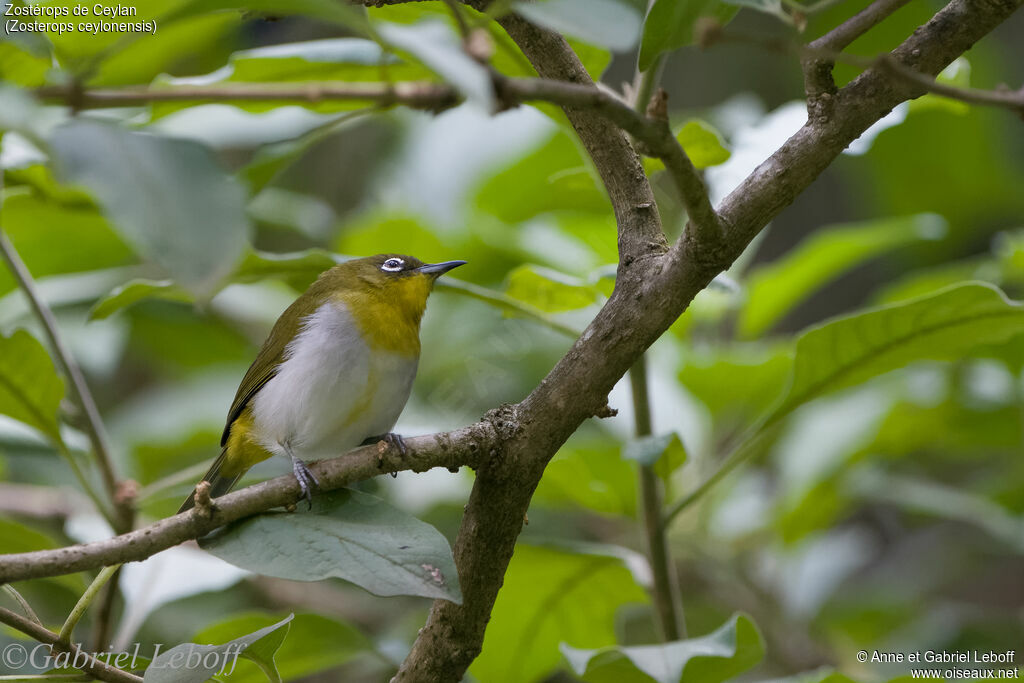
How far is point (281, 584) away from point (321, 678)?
1.53 ft

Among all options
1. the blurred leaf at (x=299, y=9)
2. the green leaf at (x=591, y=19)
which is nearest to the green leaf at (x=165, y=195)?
the blurred leaf at (x=299, y=9)

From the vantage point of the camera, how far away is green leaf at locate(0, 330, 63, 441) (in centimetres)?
183

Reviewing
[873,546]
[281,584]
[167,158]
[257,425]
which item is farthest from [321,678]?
[167,158]

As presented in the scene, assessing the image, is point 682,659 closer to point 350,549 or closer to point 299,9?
point 350,549

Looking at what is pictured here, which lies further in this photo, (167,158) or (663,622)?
(663,622)

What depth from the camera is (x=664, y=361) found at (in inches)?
114

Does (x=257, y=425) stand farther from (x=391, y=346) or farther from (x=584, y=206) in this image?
(x=584, y=206)

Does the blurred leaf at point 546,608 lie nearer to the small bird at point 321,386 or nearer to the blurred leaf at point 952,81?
the small bird at point 321,386

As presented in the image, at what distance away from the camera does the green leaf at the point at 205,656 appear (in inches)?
50.8

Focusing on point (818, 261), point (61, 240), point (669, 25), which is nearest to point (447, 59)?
point (669, 25)

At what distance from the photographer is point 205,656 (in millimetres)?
1358

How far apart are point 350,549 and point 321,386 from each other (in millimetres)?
983

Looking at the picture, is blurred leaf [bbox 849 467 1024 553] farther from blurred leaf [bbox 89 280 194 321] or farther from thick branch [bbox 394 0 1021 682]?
blurred leaf [bbox 89 280 194 321]

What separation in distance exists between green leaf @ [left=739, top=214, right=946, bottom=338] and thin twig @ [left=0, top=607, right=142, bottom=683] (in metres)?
2.03
